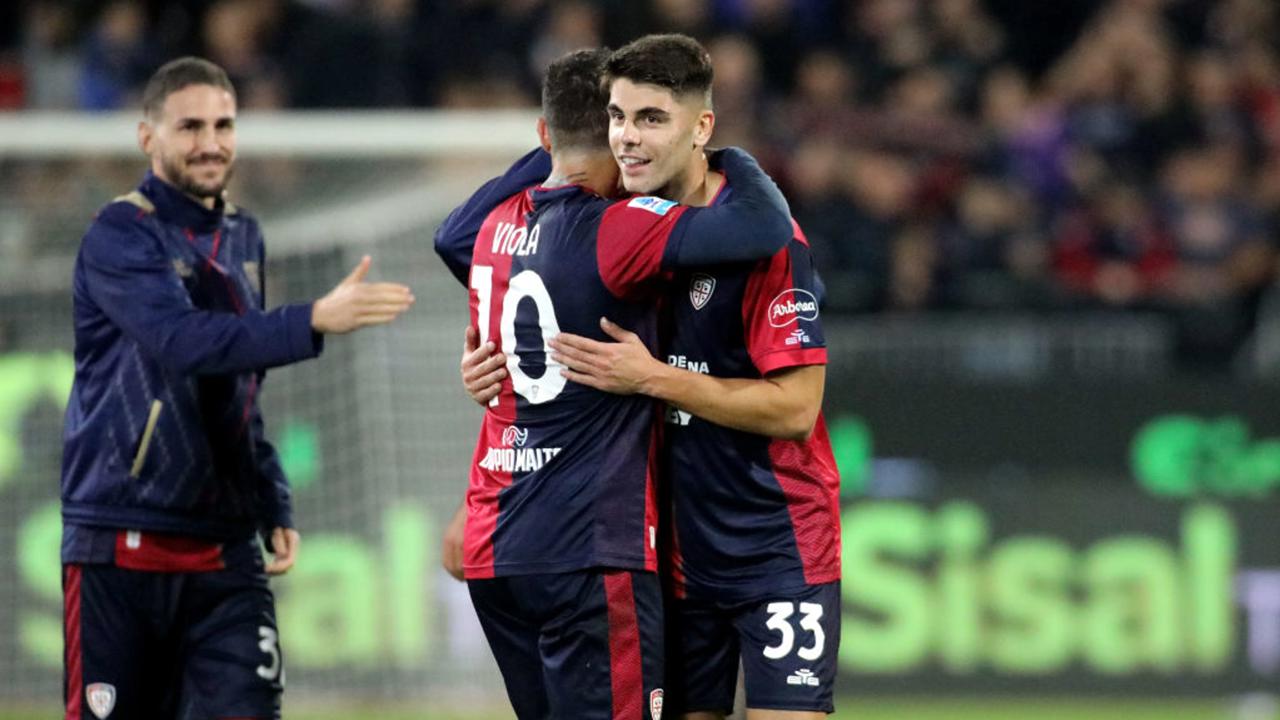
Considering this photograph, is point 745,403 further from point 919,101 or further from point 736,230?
point 919,101

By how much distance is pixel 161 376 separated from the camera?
6.07 m

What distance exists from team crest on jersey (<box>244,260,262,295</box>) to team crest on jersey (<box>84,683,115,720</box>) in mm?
1276

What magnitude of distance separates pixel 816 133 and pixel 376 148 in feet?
14.4

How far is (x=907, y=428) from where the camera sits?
1097 centimetres

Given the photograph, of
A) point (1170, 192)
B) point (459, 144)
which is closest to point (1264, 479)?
point (1170, 192)

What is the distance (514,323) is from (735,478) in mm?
737

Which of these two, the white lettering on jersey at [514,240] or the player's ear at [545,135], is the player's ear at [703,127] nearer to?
the player's ear at [545,135]

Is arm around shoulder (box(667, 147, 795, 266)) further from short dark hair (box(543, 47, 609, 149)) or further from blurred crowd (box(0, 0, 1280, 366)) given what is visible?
blurred crowd (box(0, 0, 1280, 366))

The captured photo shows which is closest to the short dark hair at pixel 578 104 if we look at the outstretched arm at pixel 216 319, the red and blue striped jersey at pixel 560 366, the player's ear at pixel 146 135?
the red and blue striped jersey at pixel 560 366

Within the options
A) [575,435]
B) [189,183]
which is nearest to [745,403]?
[575,435]

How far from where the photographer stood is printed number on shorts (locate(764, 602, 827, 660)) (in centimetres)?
548

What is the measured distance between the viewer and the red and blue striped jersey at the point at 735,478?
5.46 metres

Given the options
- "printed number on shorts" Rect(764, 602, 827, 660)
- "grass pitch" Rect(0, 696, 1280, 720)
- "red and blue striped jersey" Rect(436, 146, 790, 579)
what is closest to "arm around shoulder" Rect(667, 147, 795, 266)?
"red and blue striped jersey" Rect(436, 146, 790, 579)

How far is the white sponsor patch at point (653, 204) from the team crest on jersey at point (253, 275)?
1.61m
